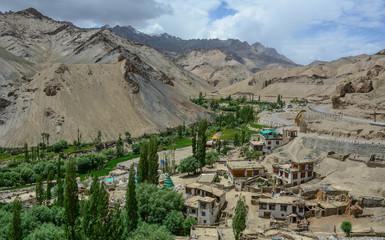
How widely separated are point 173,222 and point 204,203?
11.8 feet

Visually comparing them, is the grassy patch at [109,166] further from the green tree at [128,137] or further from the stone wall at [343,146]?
the stone wall at [343,146]

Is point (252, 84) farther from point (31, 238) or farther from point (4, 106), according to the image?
point (31, 238)

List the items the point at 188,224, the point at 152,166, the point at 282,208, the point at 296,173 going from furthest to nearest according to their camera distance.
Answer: the point at 152,166 < the point at 296,173 < the point at 282,208 < the point at 188,224

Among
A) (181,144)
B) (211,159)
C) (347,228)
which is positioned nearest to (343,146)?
(347,228)

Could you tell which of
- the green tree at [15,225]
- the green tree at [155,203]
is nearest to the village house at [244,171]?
the green tree at [155,203]

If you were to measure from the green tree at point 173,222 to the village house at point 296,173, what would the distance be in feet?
47.0

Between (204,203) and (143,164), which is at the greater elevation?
(143,164)

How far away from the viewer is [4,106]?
9306 cm

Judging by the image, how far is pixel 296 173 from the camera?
3775 centimetres

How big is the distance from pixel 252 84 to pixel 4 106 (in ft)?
468

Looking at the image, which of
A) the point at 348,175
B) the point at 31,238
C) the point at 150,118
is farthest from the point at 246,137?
the point at 31,238

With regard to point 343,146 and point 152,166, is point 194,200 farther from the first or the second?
point 343,146

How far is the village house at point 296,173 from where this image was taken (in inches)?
1483

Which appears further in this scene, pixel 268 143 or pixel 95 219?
pixel 268 143
